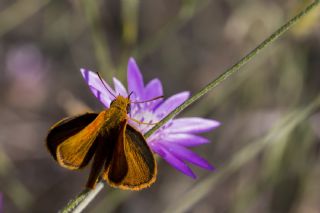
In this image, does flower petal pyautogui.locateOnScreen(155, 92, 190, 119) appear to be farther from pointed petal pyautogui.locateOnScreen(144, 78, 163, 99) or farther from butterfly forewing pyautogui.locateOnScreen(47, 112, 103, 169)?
butterfly forewing pyautogui.locateOnScreen(47, 112, 103, 169)

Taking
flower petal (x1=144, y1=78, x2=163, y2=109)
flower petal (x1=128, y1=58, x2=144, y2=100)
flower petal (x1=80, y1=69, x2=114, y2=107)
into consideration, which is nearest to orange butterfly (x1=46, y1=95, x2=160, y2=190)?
flower petal (x1=80, y1=69, x2=114, y2=107)

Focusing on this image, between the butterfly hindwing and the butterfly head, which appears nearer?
the butterfly hindwing

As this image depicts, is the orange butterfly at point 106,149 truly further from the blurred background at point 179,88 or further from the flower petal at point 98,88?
the blurred background at point 179,88

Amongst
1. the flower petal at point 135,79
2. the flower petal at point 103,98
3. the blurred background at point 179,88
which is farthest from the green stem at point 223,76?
the blurred background at point 179,88

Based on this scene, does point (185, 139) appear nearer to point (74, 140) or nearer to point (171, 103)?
point (171, 103)

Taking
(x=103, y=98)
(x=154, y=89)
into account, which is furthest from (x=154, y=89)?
(x=103, y=98)

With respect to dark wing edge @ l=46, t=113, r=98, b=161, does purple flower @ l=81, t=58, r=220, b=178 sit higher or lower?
lower
